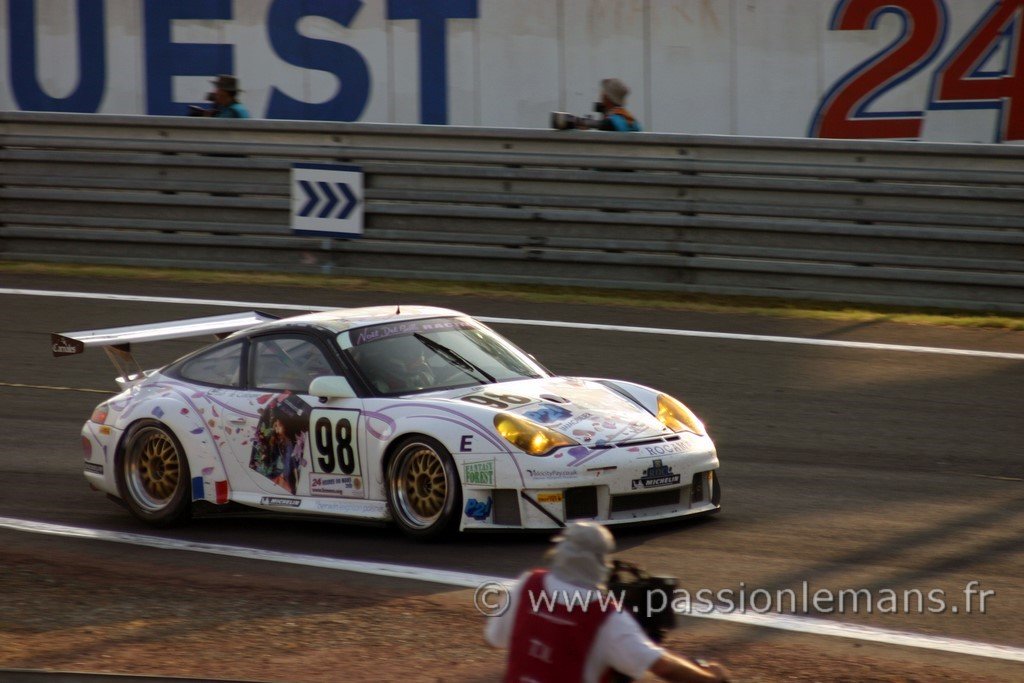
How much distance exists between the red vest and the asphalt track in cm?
241

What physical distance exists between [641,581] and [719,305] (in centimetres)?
978

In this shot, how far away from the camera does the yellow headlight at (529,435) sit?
25.2 ft

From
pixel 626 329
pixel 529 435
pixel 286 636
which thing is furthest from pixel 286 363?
pixel 626 329

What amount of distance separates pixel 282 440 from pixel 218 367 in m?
0.86

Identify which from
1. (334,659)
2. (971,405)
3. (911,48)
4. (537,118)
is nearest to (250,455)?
(334,659)

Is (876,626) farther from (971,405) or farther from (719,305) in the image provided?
(719,305)

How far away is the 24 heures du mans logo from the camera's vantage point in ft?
25.4

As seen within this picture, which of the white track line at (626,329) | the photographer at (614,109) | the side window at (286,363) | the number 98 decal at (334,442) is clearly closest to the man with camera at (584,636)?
the number 98 decal at (334,442)

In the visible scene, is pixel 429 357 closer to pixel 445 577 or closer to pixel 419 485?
pixel 419 485

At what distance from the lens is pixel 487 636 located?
449 cm

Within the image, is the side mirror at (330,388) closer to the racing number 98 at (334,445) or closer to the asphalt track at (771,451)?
the racing number 98 at (334,445)

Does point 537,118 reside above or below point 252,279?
above

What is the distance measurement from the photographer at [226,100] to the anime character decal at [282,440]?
883cm

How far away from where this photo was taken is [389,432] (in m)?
8.00
